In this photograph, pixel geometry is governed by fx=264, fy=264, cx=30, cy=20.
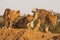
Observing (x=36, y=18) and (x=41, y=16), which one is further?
(x=41, y=16)

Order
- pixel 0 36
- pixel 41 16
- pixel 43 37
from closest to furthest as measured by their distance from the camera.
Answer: pixel 43 37, pixel 0 36, pixel 41 16

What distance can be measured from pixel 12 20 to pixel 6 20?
23.6 inches

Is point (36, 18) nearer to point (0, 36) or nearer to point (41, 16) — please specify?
point (41, 16)

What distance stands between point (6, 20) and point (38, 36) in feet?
22.4

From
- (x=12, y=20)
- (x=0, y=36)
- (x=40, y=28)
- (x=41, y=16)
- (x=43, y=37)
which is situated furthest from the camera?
(x=41, y=16)

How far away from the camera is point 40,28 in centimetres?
1881

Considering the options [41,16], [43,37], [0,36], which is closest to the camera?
[43,37]

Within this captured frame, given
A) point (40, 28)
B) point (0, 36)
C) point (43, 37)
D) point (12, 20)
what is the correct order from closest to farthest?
point (43, 37)
point (0, 36)
point (40, 28)
point (12, 20)

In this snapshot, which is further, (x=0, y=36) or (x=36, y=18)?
(x=36, y=18)

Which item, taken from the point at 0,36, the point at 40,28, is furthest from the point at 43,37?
the point at 40,28

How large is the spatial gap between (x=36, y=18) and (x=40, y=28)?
2.17 metres

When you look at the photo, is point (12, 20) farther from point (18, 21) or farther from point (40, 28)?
point (40, 28)

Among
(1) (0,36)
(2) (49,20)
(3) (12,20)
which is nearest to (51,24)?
(2) (49,20)

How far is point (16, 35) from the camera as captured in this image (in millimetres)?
15172
